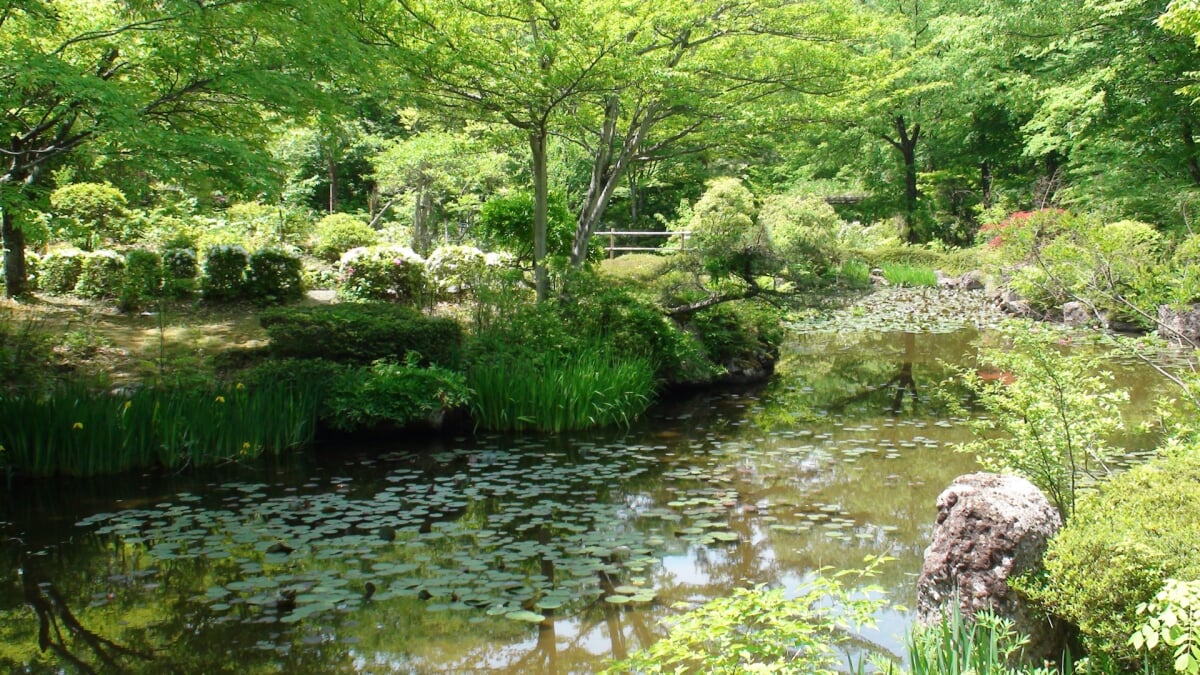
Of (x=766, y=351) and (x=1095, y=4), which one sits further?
(x=1095, y=4)

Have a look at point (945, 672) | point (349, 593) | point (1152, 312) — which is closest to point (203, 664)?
point (349, 593)

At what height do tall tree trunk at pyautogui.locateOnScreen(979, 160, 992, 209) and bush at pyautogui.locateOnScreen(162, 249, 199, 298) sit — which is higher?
tall tree trunk at pyautogui.locateOnScreen(979, 160, 992, 209)

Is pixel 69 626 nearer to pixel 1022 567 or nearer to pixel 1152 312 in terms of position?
pixel 1022 567

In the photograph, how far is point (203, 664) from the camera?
348 centimetres

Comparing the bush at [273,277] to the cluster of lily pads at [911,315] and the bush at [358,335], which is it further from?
the cluster of lily pads at [911,315]

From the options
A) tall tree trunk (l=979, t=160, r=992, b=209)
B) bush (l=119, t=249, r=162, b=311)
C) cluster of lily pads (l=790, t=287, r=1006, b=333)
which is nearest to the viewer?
bush (l=119, t=249, r=162, b=311)

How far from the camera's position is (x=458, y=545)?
16.0 ft

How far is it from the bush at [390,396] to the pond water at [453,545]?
0.29 meters

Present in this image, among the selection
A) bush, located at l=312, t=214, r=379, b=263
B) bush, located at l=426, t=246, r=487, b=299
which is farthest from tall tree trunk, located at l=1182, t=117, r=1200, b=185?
bush, located at l=312, t=214, r=379, b=263

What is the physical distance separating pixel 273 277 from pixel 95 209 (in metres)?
3.50

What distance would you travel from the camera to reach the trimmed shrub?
1070 centimetres

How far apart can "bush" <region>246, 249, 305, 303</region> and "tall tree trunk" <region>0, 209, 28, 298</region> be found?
Result: 2.59 m

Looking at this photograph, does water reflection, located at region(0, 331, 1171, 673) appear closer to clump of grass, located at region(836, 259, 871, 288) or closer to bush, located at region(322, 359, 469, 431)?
bush, located at region(322, 359, 469, 431)

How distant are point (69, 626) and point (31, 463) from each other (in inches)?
106
